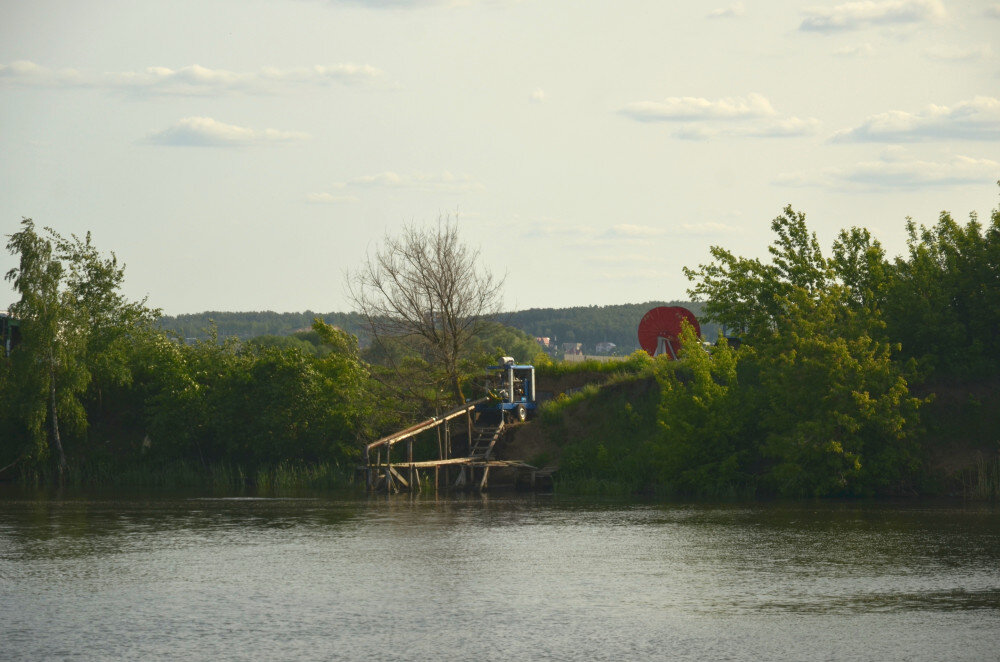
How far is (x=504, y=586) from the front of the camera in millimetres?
20594

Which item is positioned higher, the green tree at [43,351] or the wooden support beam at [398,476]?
the green tree at [43,351]

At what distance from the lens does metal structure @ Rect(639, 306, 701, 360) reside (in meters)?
60.2

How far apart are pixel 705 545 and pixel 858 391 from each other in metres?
16.6

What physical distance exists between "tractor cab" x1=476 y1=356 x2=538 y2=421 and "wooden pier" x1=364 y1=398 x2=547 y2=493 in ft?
2.79

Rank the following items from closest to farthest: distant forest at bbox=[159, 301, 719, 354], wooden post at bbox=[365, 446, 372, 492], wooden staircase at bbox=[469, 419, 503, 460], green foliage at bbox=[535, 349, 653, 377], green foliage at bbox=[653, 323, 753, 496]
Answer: green foliage at bbox=[653, 323, 753, 496]
wooden post at bbox=[365, 446, 372, 492]
wooden staircase at bbox=[469, 419, 503, 460]
green foliage at bbox=[535, 349, 653, 377]
distant forest at bbox=[159, 301, 719, 354]

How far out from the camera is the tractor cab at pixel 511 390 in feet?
176

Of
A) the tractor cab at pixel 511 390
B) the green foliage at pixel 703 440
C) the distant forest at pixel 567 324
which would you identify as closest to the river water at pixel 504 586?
the green foliage at pixel 703 440

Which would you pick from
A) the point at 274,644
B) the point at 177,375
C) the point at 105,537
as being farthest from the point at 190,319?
the point at 274,644

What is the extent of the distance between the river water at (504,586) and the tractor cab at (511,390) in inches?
732

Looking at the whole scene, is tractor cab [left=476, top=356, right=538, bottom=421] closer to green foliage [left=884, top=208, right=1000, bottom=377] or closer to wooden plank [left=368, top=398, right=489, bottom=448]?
wooden plank [left=368, top=398, right=489, bottom=448]

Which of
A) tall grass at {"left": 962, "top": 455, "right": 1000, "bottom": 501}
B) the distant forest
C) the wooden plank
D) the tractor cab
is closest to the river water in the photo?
tall grass at {"left": 962, "top": 455, "right": 1000, "bottom": 501}

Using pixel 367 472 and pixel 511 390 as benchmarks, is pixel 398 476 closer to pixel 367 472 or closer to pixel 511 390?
pixel 367 472

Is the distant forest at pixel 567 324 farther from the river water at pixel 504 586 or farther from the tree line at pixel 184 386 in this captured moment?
the river water at pixel 504 586

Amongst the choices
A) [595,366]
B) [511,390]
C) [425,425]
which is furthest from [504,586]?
[595,366]
